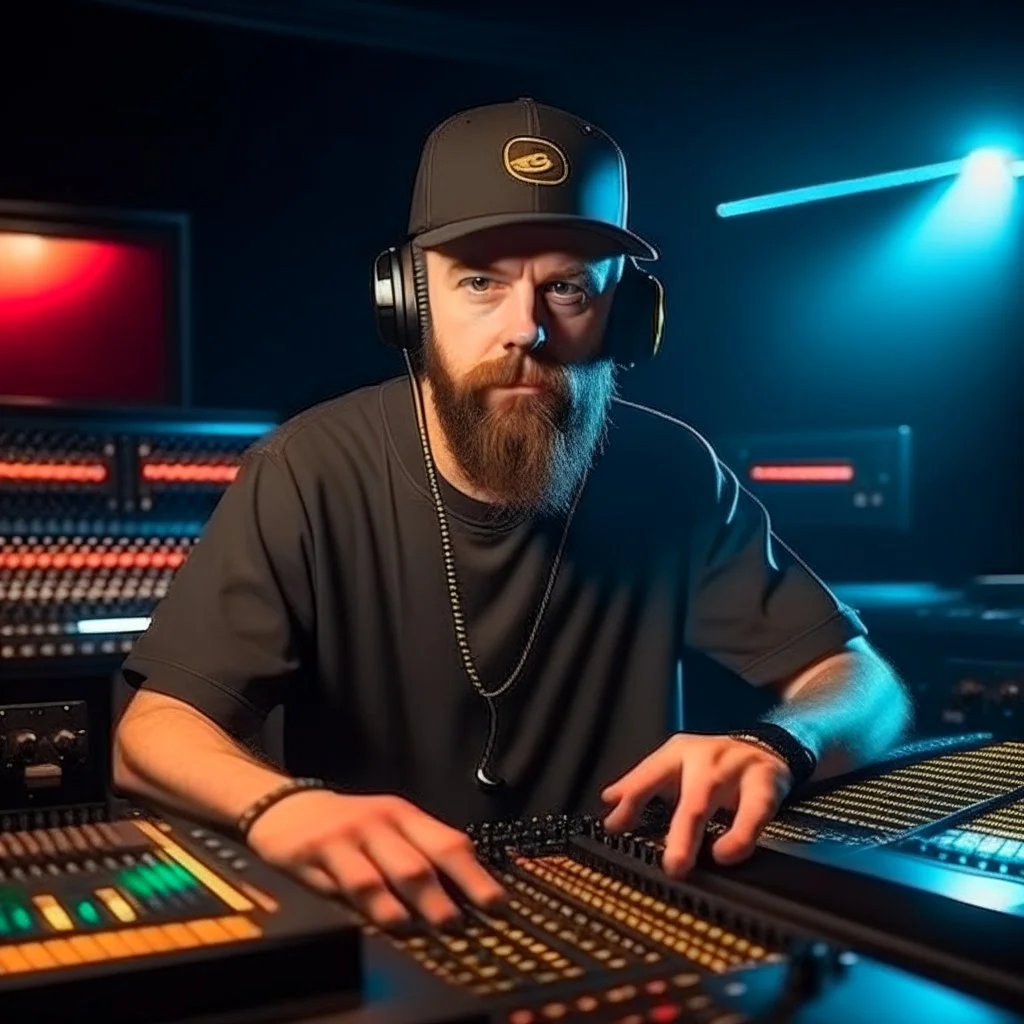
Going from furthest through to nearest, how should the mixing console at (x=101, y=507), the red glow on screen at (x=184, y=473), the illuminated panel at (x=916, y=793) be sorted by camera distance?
→ the red glow on screen at (x=184, y=473)
the mixing console at (x=101, y=507)
the illuminated panel at (x=916, y=793)

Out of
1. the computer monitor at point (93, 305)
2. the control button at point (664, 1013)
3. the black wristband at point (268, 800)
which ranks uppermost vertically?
the computer monitor at point (93, 305)

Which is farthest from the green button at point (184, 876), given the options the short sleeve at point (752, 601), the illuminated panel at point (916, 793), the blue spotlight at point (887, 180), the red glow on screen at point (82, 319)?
the blue spotlight at point (887, 180)

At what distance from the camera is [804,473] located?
8.72 ft

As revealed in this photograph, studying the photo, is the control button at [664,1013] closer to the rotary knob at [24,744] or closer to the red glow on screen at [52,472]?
the rotary knob at [24,744]

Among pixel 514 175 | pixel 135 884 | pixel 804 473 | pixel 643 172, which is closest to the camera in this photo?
pixel 135 884

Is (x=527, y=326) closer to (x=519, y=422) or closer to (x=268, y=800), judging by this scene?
(x=519, y=422)

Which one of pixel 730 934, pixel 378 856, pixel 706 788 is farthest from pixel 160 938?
pixel 706 788

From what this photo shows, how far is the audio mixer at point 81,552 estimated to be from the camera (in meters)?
2.09

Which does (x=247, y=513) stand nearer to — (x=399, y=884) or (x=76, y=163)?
(x=399, y=884)

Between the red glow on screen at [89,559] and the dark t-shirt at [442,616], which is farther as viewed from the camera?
the red glow on screen at [89,559]

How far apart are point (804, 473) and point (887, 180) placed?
0.57 meters

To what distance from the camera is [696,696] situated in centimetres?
253

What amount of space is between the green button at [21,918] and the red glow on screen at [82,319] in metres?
2.03

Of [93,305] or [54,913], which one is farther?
[93,305]
